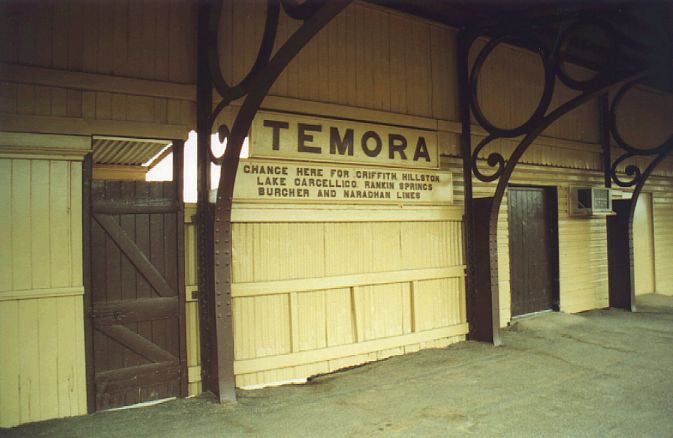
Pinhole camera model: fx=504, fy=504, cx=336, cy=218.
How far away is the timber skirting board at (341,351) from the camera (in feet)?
17.2

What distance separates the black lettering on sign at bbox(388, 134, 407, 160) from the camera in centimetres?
634

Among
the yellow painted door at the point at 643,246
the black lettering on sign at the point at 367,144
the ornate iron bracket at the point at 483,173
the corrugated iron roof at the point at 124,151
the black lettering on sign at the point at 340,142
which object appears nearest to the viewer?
the black lettering on sign at the point at 340,142

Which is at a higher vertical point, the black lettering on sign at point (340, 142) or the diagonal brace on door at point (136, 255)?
the black lettering on sign at point (340, 142)

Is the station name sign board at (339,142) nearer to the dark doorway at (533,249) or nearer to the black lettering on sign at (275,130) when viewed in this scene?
the black lettering on sign at (275,130)

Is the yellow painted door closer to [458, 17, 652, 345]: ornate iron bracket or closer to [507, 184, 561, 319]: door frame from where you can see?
[507, 184, 561, 319]: door frame

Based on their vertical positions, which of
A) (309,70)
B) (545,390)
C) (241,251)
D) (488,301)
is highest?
(309,70)

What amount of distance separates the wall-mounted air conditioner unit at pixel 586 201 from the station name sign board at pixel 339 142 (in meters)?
3.39

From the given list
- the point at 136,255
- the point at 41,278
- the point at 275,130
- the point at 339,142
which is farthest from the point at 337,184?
the point at 41,278

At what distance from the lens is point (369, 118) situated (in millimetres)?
6164

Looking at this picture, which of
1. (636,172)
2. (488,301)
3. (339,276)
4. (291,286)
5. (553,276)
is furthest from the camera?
(636,172)

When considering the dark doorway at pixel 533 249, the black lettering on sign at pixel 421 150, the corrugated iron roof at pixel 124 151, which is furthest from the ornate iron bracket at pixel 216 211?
the dark doorway at pixel 533 249

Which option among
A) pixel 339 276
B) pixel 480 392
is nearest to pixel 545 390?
pixel 480 392

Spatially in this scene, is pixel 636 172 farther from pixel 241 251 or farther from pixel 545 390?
pixel 241 251

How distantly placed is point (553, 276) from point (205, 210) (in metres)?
6.34
